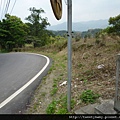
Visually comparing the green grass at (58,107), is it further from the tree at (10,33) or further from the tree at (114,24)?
the tree at (10,33)

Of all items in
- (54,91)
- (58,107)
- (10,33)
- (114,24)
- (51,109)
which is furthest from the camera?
(10,33)

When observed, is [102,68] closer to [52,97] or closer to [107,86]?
[107,86]

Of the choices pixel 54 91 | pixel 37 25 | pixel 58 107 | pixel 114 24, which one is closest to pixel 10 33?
pixel 37 25

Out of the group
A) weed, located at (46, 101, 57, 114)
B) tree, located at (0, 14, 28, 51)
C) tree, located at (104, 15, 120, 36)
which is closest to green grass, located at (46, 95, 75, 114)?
weed, located at (46, 101, 57, 114)

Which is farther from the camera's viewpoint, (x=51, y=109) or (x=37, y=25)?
(x=37, y=25)

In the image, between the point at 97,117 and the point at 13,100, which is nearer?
the point at 97,117

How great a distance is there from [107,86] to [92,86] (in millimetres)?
414

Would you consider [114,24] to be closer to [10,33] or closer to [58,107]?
[58,107]

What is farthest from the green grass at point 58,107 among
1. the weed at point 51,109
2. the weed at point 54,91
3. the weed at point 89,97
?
the weed at point 54,91

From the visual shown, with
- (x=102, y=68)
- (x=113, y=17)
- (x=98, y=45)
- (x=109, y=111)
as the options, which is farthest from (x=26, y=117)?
(x=113, y=17)

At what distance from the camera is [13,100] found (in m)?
3.89

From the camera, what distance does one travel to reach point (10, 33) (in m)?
25.1

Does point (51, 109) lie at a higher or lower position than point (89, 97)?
lower

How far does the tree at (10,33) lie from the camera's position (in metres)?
25.0
